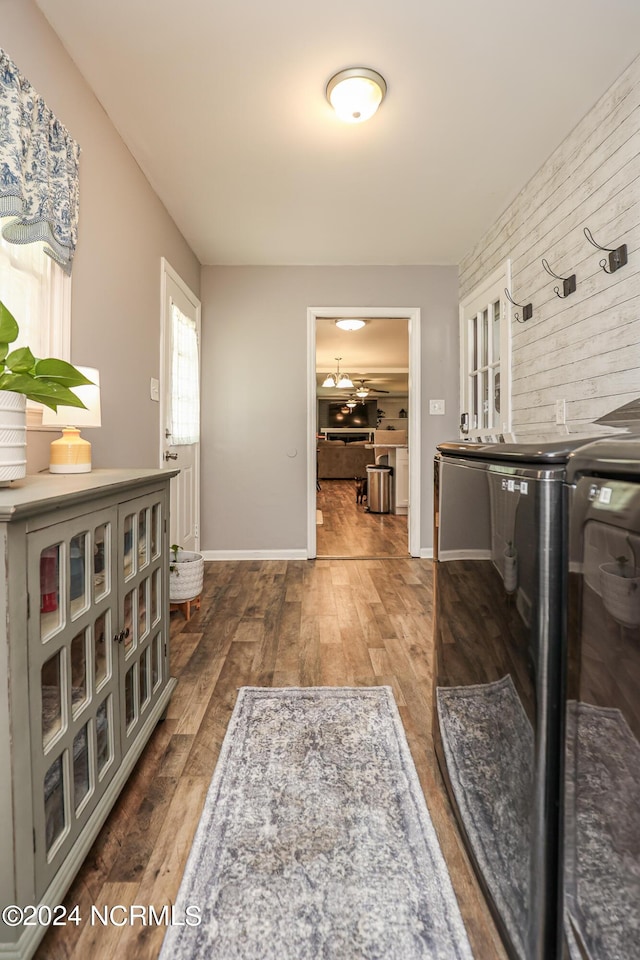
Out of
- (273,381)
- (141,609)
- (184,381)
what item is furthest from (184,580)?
(273,381)

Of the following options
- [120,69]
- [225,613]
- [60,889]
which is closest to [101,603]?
[60,889]

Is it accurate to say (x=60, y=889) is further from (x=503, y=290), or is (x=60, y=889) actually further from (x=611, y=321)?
(x=503, y=290)

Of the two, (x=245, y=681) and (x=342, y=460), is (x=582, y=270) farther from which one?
(x=342, y=460)

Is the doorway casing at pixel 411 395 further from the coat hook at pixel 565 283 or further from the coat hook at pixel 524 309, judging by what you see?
the coat hook at pixel 565 283

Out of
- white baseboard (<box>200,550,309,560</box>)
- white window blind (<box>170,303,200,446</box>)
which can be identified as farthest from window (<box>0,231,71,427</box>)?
white baseboard (<box>200,550,309,560</box>)

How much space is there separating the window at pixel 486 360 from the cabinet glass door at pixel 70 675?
8.02 feet

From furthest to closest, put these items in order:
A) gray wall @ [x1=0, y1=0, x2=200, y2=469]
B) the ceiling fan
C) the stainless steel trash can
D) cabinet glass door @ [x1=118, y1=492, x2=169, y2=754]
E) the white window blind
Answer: the ceiling fan, the stainless steel trash can, the white window blind, gray wall @ [x1=0, y1=0, x2=200, y2=469], cabinet glass door @ [x1=118, y1=492, x2=169, y2=754]

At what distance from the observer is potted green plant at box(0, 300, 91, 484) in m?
0.90

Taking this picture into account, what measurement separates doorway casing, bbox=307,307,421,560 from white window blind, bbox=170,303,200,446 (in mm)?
918

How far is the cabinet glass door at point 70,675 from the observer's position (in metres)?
0.89

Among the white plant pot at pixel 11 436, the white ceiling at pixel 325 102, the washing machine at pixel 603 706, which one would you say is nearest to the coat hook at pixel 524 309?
the white ceiling at pixel 325 102

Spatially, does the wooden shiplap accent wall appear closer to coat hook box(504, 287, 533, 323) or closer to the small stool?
coat hook box(504, 287, 533, 323)

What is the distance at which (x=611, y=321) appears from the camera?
2.07 m

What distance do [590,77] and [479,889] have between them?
282cm
